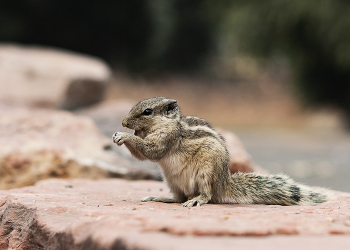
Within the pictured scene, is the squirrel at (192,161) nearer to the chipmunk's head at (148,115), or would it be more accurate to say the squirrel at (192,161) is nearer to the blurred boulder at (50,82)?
the chipmunk's head at (148,115)

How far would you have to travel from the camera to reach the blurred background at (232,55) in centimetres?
1725

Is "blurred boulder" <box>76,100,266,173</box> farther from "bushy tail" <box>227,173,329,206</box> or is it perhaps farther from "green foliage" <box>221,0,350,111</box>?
"green foliage" <box>221,0,350,111</box>

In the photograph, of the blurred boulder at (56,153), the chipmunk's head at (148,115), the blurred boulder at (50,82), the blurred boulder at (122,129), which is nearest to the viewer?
the chipmunk's head at (148,115)

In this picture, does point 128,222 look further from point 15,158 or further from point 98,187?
point 15,158

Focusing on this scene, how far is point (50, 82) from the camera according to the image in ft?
32.6

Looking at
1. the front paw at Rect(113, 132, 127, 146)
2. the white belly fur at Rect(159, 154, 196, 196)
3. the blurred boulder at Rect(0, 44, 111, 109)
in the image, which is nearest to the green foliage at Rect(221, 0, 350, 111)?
the blurred boulder at Rect(0, 44, 111, 109)

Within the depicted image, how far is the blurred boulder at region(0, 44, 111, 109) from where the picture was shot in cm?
976

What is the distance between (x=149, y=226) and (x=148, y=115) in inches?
59.7

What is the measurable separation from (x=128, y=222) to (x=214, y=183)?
132 centimetres

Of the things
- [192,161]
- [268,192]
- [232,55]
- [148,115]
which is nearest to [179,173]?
[192,161]

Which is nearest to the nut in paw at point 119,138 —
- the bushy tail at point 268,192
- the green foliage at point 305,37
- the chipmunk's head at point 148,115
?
the chipmunk's head at point 148,115

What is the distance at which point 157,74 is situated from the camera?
25.5 metres

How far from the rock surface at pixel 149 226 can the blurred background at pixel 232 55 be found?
9396mm

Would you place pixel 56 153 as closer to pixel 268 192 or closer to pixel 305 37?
pixel 268 192
